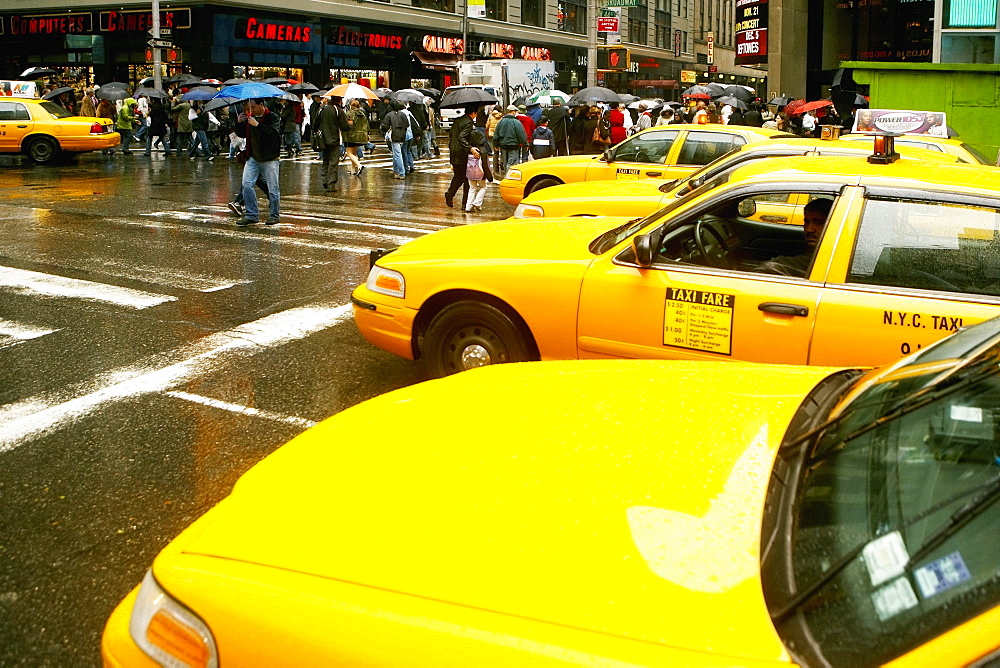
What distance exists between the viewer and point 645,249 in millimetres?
5191

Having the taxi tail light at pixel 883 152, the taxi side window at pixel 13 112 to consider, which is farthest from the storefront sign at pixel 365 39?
the taxi tail light at pixel 883 152

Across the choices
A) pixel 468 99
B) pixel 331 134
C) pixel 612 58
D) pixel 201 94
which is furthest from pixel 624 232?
pixel 612 58

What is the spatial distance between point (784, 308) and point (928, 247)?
721 mm

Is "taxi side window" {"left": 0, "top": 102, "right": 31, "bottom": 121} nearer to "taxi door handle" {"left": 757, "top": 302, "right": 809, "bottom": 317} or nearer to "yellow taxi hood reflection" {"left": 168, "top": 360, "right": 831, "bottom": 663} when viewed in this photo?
"taxi door handle" {"left": 757, "top": 302, "right": 809, "bottom": 317}

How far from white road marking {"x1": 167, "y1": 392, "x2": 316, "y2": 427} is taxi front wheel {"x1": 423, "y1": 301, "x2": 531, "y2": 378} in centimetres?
84

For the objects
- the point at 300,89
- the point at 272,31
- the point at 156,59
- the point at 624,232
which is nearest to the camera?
the point at 624,232

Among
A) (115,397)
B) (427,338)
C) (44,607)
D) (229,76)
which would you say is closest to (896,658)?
(44,607)

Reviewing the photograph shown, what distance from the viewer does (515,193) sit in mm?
14859

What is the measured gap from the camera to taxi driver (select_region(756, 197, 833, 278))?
16.6ft

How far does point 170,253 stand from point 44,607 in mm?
8470

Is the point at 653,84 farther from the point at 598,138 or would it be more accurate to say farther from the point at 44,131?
the point at 598,138

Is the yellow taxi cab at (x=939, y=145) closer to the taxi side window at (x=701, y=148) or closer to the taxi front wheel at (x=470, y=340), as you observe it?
the taxi side window at (x=701, y=148)

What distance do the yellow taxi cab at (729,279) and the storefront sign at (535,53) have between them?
58.6m

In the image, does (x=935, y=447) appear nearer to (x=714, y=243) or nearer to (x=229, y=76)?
(x=714, y=243)
